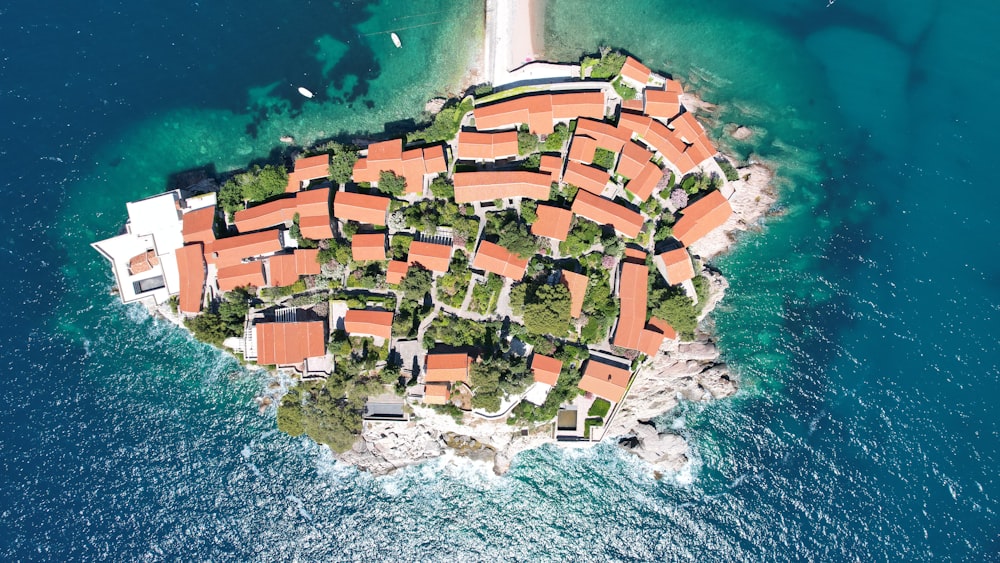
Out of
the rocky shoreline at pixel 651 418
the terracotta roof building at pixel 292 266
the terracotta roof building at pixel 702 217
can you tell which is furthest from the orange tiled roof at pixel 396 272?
the terracotta roof building at pixel 702 217

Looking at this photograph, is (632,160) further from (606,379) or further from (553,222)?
(606,379)

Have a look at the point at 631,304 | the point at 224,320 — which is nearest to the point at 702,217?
the point at 631,304

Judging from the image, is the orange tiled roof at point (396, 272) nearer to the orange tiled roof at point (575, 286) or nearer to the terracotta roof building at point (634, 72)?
the orange tiled roof at point (575, 286)

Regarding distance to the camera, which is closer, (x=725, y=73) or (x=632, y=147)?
(x=632, y=147)

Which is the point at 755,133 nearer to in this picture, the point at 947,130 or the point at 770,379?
the point at 947,130

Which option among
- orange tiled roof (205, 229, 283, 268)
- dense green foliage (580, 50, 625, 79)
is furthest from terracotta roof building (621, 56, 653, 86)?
orange tiled roof (205, 229, 283, 268)

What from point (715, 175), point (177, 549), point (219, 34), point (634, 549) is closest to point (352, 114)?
point (219, 34)

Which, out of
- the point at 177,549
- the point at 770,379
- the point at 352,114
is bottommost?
the point at 177,549
